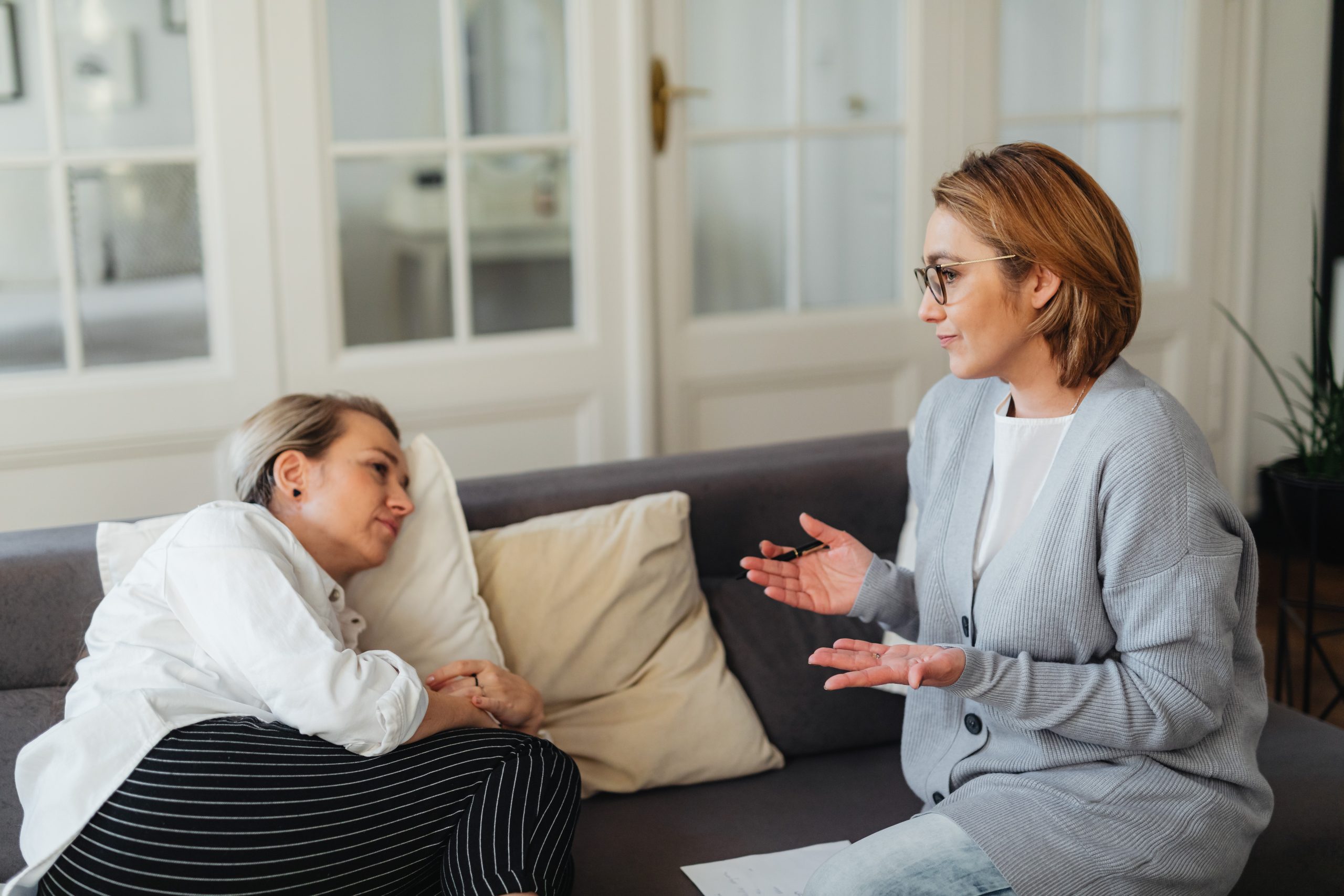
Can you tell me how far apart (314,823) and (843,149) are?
228cm

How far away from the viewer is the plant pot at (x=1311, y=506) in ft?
8.25

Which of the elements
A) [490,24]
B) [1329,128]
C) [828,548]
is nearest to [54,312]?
[490,24]

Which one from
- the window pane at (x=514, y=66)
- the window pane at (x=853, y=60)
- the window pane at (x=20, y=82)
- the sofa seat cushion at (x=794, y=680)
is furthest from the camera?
the window pane at (x=853, y=60)

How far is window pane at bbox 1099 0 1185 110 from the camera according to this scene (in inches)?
136

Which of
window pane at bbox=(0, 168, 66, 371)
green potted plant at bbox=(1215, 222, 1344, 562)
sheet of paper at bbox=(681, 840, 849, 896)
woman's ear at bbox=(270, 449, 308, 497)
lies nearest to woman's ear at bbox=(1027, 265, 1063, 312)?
sheet of paper at bbox=(681, 840, 849, 896)

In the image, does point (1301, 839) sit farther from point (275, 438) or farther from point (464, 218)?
point (464, 218)

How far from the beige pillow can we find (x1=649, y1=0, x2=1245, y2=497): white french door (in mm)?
1181

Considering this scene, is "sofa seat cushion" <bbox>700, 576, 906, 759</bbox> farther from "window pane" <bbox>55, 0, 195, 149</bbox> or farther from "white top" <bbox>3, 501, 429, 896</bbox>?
"window pane" <bbox>55, 0, 195, 149</bbox>

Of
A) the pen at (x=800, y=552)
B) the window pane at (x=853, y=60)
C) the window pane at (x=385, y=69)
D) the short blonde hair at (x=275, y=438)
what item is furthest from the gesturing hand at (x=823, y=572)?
the window pane at (x=853, y=60)

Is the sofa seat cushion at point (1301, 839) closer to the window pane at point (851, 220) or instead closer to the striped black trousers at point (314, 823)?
the striped black trousers at point (314, 823)

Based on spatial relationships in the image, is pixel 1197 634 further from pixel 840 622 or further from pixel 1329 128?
pixel 1329 128

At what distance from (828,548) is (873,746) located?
49 centimetres

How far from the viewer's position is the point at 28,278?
2.48 metres

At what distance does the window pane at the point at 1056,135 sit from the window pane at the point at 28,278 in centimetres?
227
